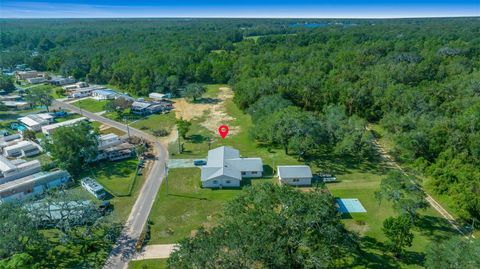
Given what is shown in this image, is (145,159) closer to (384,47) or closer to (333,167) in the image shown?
(333,167)

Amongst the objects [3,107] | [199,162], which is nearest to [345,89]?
[199,162]

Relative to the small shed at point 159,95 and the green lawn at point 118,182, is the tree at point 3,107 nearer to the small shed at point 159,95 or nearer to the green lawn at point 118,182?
the small shed at point 159,95

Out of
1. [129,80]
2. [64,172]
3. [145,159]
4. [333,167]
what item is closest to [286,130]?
[333,167]

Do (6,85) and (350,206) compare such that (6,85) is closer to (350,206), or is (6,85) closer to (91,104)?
(91,104)

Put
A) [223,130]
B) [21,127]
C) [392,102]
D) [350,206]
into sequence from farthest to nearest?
[21,127] < [392,102] < [223,130] < [350,206]

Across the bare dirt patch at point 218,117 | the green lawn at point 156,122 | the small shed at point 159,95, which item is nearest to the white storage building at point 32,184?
the green lawn at point 156,122
